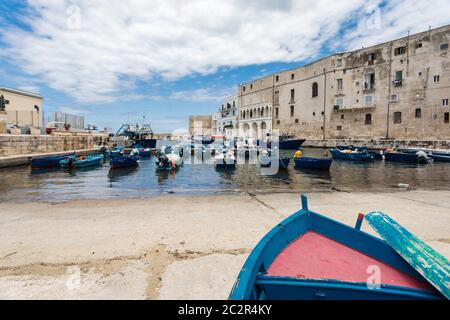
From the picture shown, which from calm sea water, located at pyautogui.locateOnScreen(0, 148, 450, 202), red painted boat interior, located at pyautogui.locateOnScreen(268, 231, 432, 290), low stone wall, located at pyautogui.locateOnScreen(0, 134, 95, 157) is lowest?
calm sea water, located at pyautogui.locateOnScreen(0, 148, 450, 202)

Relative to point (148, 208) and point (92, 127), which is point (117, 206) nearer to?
point (148, 208)

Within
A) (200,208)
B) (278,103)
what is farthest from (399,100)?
(200,208)

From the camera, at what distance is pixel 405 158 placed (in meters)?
28.2

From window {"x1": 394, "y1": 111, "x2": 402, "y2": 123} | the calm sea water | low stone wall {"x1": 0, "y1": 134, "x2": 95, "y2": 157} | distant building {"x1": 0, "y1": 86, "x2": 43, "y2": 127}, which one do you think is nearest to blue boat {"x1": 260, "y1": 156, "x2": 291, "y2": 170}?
the calm sea water

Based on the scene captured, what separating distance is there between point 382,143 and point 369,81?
1190 cm

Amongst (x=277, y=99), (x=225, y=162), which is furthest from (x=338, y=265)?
(x=277, y=99)

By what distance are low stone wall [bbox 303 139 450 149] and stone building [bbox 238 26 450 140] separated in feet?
4.86

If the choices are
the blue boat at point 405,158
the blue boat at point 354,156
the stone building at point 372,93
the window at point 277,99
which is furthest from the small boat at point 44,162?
the window at point 277,99

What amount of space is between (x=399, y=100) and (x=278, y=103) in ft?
87.6

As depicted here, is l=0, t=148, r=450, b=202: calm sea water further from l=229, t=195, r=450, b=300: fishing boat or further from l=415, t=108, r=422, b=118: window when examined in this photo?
l=415, t=108, r=422, b=118: window

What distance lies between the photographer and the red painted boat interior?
9.80ft

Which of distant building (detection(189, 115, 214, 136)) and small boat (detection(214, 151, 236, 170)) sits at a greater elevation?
distant building (detection(189, 115, 214, 136))

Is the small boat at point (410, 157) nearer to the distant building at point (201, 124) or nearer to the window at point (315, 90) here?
the window at point (315, 90)
